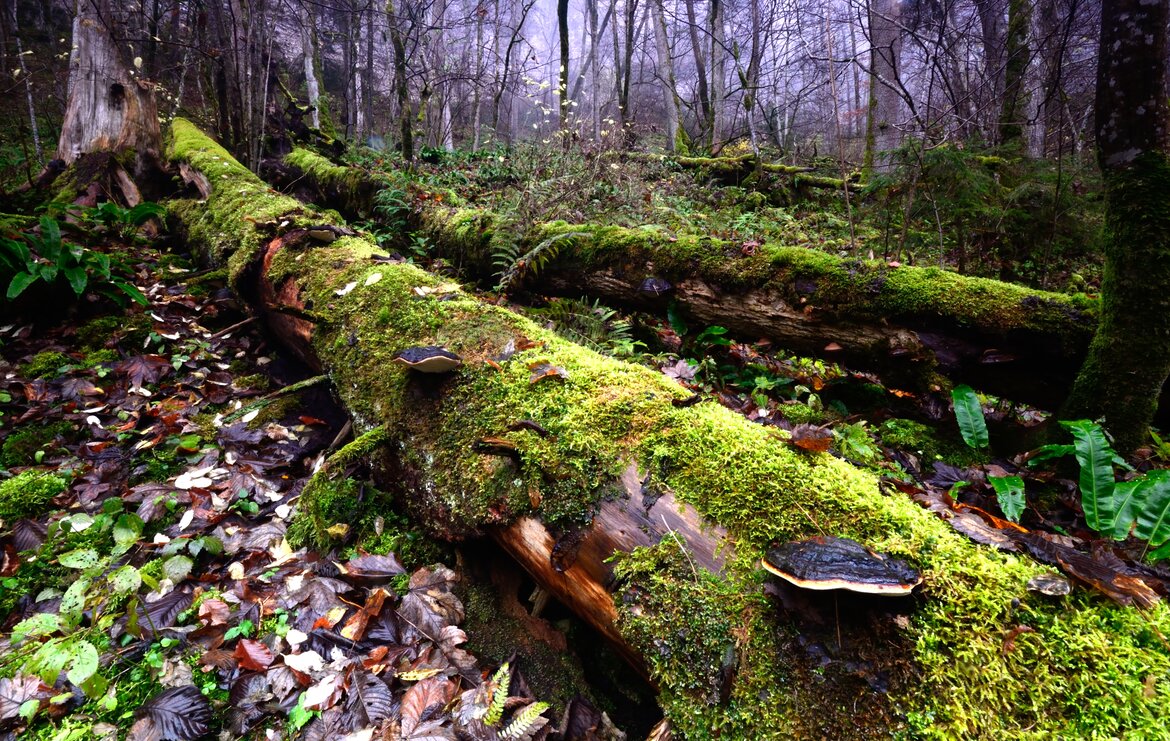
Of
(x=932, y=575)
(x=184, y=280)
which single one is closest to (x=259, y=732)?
(x=932, y=575)

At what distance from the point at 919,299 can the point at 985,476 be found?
1.41 meters

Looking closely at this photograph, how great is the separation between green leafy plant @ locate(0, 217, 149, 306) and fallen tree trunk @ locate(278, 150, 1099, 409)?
385cm

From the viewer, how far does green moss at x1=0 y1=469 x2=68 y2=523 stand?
2.57 metres

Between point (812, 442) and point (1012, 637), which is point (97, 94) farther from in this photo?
point (1012, 637)

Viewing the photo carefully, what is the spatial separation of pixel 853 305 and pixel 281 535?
4.41 m

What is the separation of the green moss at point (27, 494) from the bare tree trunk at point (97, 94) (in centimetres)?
675

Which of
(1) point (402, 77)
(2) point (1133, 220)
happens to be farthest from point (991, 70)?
(1) point (402, 77)

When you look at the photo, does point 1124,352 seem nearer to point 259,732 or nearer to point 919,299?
point 919,299

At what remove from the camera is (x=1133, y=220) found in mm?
3086

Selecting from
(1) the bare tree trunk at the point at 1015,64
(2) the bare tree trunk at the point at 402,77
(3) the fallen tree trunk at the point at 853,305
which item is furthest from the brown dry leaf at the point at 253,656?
(1) the bare tree trunk at the point at 1015,64

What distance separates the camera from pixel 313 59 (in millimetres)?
15781

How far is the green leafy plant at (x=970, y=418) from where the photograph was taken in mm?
3426

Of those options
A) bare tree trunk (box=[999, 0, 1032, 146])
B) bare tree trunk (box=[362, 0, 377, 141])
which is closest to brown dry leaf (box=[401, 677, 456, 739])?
bare tree trunk (box=[999, 0, 1032, 146])

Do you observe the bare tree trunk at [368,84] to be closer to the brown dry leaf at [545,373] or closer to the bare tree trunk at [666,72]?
the bare tree trunk at [666,72]
